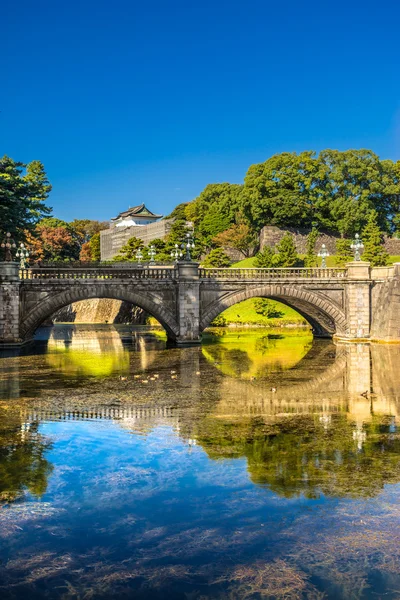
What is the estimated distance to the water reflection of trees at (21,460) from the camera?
13.6 metres

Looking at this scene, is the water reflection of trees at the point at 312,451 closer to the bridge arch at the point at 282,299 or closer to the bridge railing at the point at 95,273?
the bridge arch at the point at 282,299

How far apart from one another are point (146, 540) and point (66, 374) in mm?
20974

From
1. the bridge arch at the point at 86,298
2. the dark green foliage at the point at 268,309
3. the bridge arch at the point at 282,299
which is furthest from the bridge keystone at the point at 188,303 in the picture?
the dark green foliage at the point at 268,309

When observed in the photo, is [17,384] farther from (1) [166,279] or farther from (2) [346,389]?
(1) [166,279]

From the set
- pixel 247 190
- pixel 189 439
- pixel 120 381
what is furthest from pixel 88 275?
pixel 247 190

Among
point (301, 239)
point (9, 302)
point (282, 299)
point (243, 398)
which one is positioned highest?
point (301, 239)

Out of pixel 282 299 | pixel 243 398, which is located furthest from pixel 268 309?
pixel 243 398

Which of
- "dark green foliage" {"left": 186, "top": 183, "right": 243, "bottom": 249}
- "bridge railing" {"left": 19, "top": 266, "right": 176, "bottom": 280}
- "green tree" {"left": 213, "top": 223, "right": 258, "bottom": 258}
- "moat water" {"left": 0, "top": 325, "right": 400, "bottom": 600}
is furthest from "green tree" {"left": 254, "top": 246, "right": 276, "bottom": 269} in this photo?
"moat water" {"left": 0, "top": 325, "right": 400, "bottom": 600}

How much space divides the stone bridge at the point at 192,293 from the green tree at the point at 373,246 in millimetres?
21628

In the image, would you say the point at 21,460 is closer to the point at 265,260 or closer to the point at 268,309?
the point at 268,309

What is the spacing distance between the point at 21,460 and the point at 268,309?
175ft

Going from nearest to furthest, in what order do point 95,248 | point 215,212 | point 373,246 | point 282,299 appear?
point 282,299 → point 373,246 → point 215,212 → point 95,248

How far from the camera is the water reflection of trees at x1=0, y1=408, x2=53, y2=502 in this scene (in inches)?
537

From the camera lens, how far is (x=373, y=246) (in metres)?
74.8
